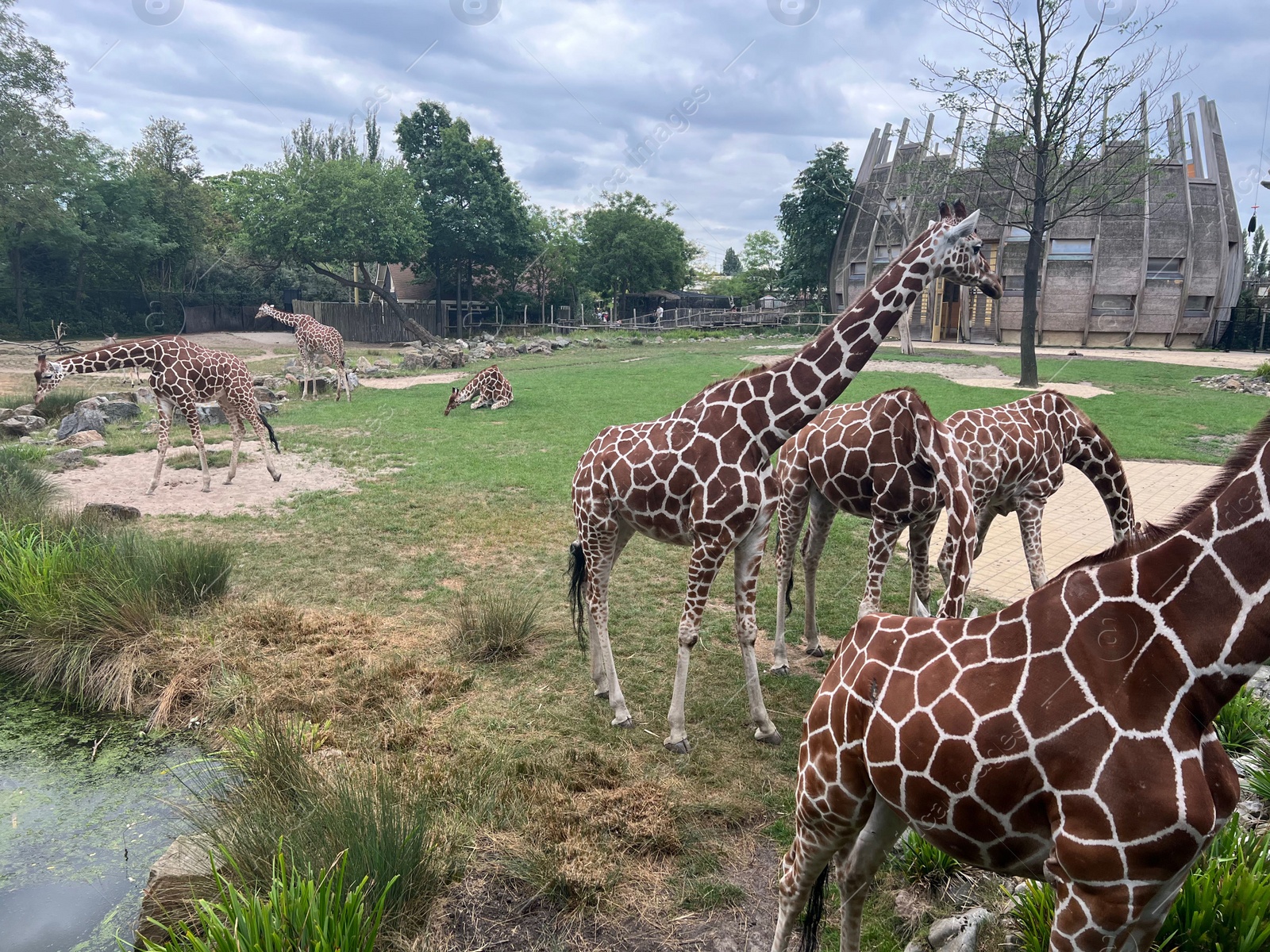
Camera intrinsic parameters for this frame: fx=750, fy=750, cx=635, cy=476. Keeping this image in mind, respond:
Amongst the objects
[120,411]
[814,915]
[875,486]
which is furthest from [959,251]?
[120,411]

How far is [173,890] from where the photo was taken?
3641 millimetres

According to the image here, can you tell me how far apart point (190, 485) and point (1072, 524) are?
41.1 feet

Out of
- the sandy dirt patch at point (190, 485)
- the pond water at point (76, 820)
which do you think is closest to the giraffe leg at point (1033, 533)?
the pond water at point (76, 820)

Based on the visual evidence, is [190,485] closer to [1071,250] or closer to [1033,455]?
[1033,455]

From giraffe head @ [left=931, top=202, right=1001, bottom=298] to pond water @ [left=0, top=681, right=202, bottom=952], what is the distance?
18.5 feet

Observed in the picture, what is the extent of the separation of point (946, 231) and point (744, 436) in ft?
6.04

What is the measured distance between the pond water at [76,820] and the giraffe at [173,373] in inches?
235

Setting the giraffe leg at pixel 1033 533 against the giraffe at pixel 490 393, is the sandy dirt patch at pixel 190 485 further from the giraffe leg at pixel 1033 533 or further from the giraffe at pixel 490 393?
the giraffe leg at pixel 1033 533

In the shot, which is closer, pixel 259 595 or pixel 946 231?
pixel 946 231

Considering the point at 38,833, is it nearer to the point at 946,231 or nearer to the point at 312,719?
the point at 312,719

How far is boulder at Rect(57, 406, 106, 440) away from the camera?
14.1 meters

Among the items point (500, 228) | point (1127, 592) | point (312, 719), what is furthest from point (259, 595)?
point (500, 228)

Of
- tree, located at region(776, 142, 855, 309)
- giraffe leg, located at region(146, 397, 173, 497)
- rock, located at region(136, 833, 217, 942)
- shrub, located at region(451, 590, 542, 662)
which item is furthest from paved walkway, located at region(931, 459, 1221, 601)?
tree, located at region(776, 142, 855, 309)

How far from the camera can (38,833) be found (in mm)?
4590
